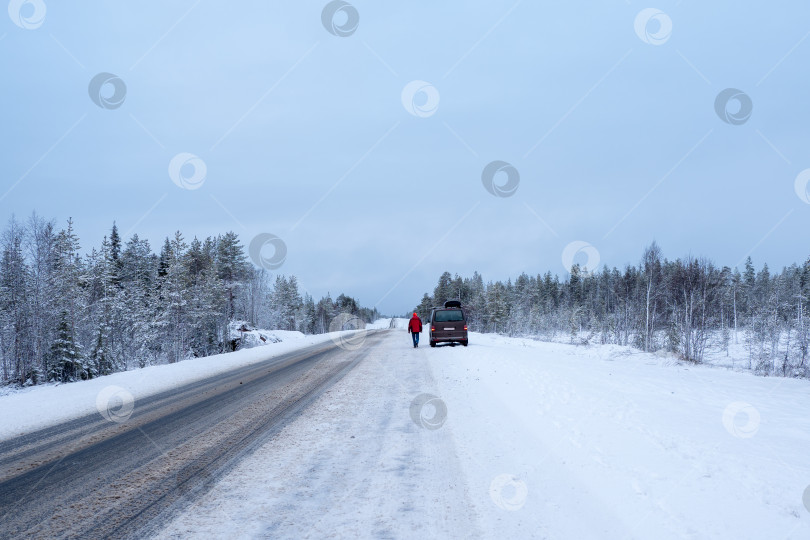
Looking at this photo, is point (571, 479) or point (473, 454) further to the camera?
point (473, 454)

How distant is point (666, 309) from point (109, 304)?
59224 millimetres

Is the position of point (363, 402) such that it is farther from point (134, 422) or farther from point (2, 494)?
point (2, 494)

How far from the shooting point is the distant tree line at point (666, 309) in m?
38.7

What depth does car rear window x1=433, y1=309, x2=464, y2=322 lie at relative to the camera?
24.8 metres

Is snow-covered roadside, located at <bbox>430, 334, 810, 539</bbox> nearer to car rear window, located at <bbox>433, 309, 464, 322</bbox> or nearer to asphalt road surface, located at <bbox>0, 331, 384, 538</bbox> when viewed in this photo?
asphalt road surface, located at <bbox>0, 331, 384, 538</bbox>

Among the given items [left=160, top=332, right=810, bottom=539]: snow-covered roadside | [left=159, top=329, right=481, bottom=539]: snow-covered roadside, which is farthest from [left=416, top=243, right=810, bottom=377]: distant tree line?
[left=159, top=329, right=481, bottom=539]: snow-covered roadside

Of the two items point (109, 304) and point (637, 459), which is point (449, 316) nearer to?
point (637, 459)

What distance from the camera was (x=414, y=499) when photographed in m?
4.26

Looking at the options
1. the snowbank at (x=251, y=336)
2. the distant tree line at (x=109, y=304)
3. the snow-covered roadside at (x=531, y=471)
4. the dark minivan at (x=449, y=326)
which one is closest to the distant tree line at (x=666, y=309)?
the dark minivan at (x=449, y=326)

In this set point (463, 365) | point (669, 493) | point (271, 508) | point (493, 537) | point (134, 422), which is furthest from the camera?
point (463, 365)

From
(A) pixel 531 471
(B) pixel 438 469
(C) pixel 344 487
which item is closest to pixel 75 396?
(C) pixel 344 487

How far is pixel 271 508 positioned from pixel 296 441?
232cm

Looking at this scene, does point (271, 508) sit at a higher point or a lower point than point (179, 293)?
lower

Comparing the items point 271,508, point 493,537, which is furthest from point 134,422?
point 493,537
